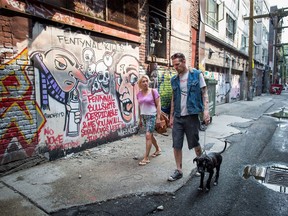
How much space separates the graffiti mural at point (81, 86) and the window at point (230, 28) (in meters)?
12.7

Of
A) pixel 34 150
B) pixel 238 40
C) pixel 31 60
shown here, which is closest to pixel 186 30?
pixel 31 60

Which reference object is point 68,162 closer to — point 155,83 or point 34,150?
point 34,150

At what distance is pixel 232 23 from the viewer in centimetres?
1831

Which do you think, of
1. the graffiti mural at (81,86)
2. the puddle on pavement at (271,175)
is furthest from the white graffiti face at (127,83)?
the puddle on pavement at (271,175)

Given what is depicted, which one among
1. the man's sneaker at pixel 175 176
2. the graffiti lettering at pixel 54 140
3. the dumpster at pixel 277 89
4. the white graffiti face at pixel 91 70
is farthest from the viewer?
the dumpster at pixel 277 89

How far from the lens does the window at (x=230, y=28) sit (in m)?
17.1

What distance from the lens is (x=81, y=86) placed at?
5.18 m

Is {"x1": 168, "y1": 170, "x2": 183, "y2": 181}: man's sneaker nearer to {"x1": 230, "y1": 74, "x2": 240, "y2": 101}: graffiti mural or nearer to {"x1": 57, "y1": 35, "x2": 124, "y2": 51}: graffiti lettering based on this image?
{"x1": 57, "y1": 35, "x2": 124, "y2": 51}: graffiti lettering

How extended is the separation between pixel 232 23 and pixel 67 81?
55.5 ft

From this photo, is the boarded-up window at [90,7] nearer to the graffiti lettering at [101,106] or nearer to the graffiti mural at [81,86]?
the graffiti mural at [81,86]

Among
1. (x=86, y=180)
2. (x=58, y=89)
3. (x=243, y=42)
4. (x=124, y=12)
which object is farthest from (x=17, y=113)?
(x=243, y=42)

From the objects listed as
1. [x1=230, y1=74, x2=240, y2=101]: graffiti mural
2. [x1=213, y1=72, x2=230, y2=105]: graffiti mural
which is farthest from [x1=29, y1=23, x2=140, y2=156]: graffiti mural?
[x1=230, y1=74, x2=240, y2=101]: graffiti mural

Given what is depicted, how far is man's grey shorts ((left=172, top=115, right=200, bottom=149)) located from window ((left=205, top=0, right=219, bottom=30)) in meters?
11.0

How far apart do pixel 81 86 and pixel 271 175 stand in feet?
13.2
